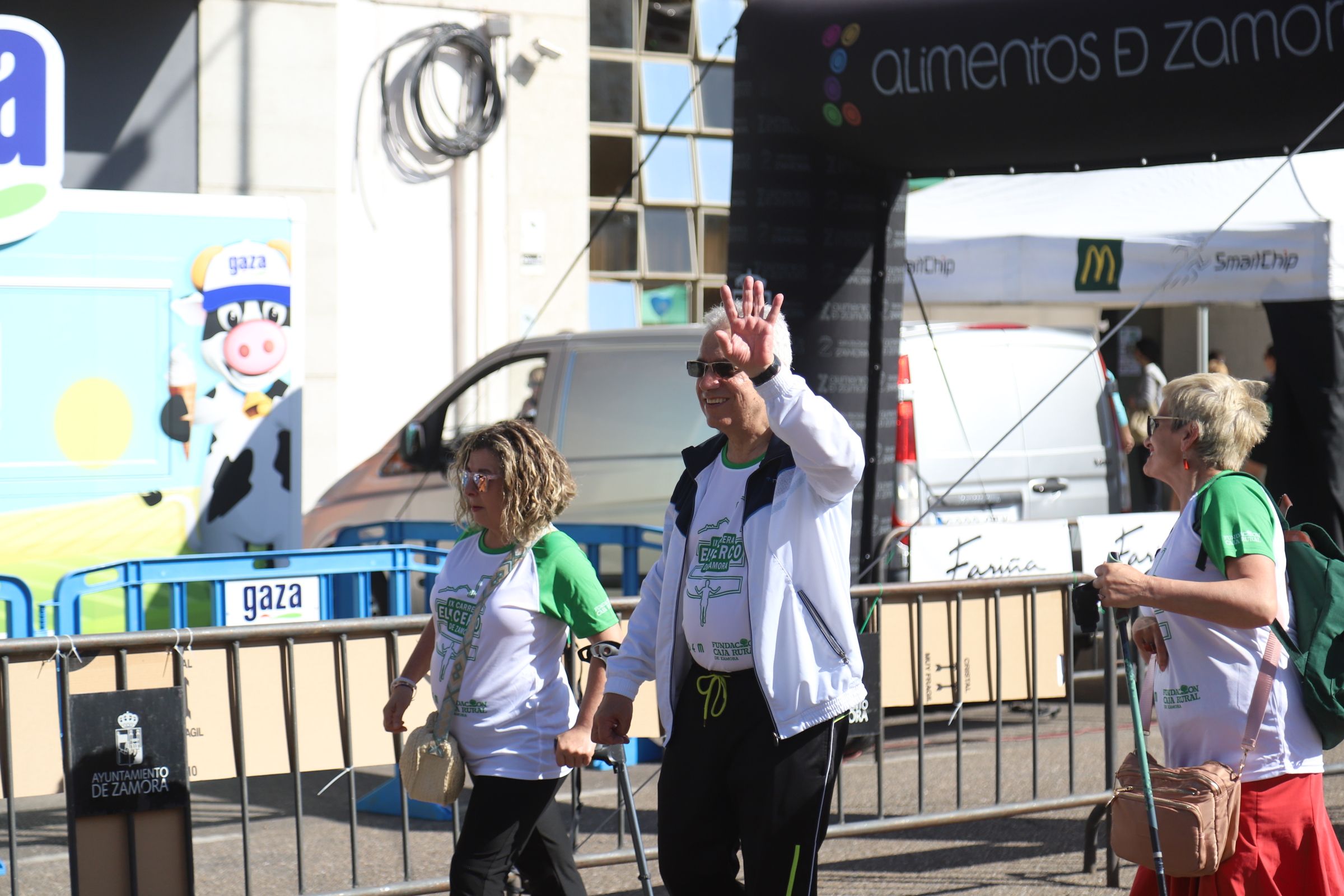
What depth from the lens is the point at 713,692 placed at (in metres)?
3.47

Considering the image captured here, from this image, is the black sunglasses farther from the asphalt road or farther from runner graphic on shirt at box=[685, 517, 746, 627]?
the asphalt road

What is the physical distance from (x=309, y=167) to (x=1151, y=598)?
1208cm

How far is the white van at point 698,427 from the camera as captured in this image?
842cm

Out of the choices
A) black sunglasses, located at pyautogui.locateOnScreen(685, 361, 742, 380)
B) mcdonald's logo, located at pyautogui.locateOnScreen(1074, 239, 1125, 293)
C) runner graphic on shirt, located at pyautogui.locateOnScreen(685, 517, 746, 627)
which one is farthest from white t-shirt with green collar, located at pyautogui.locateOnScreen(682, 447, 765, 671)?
mcdonald's logo, located at pyautogui.locateOnScreen(1074, 239, 1125, 293)

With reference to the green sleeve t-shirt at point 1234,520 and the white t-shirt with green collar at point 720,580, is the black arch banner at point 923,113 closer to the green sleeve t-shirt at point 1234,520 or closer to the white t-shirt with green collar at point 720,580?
the green sleeve t-shirt at point 1234,520

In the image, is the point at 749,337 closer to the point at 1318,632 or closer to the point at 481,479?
the point at 481,479

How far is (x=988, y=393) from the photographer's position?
28.9ft

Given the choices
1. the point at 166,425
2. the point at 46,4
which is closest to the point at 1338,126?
the point at 166,425

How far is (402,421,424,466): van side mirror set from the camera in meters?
9.46

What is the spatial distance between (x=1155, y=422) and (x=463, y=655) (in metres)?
1.81

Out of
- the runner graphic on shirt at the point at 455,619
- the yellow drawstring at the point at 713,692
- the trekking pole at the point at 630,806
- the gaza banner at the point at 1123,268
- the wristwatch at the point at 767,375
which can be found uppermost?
the gaza banner at the point at 1123,268

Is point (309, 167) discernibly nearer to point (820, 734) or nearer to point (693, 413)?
point (693, 413)

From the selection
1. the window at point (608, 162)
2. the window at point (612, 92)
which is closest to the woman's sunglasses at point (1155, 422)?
the window at point (608, 162)

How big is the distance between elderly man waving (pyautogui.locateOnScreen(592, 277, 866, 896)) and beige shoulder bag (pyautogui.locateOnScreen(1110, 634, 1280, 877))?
698 millimetres
